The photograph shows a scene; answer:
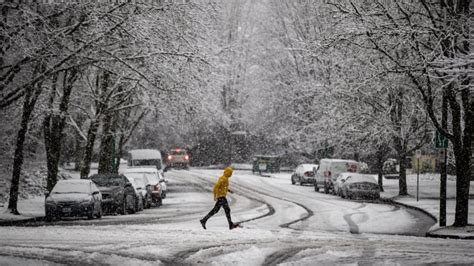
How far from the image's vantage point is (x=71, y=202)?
26.1 m

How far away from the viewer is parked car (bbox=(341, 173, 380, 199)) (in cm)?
4153

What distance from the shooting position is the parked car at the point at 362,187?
41.5m

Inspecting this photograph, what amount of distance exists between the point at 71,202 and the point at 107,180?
4.55m

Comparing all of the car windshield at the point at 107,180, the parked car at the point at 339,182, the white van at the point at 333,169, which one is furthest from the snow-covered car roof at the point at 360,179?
the car windshield at the point at 107,180

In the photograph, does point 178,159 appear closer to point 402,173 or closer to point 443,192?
point 402,173

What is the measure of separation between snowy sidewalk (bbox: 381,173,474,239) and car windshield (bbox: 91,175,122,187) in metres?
12.7

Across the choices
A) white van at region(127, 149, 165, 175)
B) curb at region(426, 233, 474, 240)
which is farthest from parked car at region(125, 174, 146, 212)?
white van at region(127, 149, 165, 175)

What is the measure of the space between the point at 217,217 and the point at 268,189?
22.0m

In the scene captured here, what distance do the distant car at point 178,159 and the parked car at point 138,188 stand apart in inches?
1700

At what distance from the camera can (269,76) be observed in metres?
63.9

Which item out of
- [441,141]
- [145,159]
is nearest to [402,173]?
[441,141]

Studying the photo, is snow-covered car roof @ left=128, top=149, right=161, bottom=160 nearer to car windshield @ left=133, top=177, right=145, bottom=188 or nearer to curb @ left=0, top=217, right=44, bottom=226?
car windshield @ left=133, top=177, right=145, bottom=188

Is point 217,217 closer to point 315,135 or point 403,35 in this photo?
point 403,35

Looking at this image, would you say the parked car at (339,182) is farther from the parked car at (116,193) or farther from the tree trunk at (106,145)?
the parked car at (116,193)
